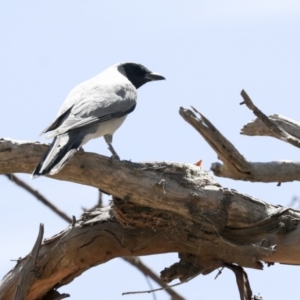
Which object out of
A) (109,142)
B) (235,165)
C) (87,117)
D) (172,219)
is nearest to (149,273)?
(172,219)

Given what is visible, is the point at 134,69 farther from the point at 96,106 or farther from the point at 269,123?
the point at 269,123

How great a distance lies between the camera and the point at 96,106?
5566mm

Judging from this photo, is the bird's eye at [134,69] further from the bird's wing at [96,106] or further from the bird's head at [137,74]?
the bird's wing at [96,106]

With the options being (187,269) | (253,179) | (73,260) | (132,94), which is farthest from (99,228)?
(132,94)

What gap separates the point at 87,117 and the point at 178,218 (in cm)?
117

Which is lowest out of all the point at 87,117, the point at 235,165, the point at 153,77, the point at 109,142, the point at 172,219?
the point at 172,219

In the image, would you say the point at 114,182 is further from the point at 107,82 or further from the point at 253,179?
the point at 107,82

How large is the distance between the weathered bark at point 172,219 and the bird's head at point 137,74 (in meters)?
2.92

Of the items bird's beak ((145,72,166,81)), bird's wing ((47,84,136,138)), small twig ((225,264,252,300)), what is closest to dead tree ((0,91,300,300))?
small twig ((225,264,252,300))

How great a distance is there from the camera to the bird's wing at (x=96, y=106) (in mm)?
5129

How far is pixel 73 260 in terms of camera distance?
4.96m

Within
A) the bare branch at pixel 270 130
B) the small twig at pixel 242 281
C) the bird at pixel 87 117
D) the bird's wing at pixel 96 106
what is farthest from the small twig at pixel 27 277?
the bare branch at pixel 270 130

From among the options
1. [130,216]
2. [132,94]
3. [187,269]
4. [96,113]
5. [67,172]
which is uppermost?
[132,94]

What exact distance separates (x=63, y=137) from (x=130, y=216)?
0.77 metres
